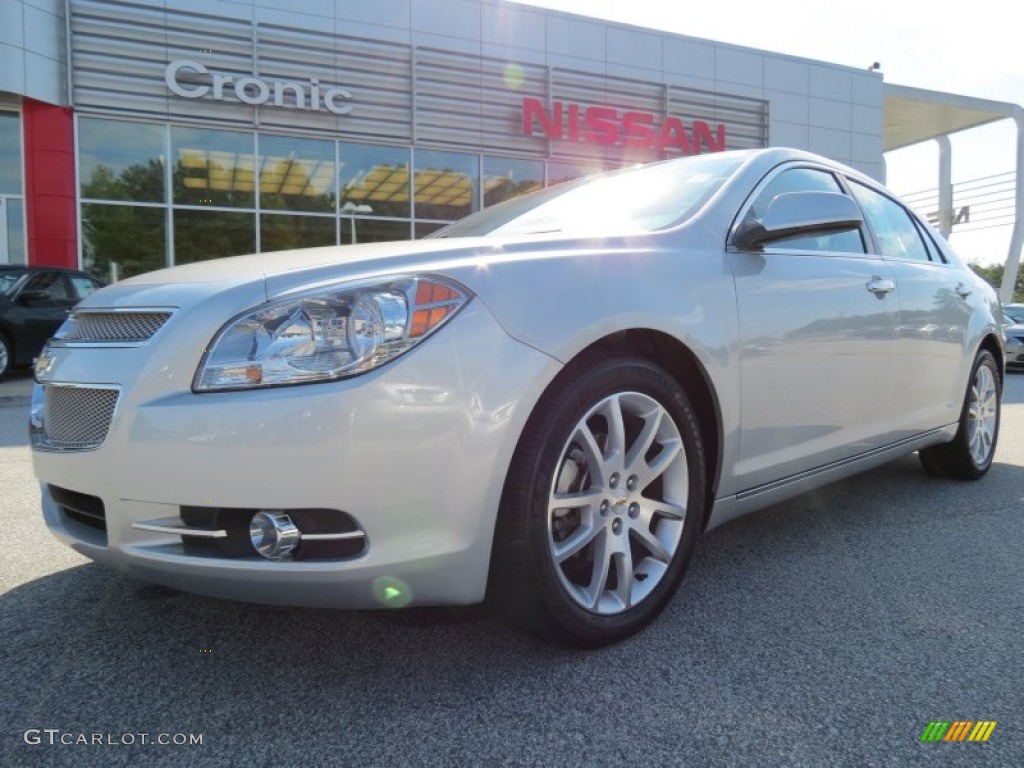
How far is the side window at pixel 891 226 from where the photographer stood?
10.8 ft

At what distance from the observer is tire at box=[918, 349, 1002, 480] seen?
12.8 feet

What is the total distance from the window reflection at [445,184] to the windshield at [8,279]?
7.00m

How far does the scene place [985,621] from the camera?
7.20 feet

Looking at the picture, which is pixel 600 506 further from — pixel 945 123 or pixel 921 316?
pixel 945 123

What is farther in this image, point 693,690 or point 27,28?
point 27,28

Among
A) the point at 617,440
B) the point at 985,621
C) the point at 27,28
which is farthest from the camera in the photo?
the point at 27,28

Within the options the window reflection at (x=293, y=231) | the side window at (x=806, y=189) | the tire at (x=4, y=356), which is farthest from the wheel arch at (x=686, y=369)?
the window reflection at (x=293, y=231)

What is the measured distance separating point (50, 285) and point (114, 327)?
9.06m

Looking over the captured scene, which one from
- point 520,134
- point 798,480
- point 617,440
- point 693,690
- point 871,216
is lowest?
point 693,690

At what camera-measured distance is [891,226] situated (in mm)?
3488

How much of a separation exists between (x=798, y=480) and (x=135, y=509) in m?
2.11

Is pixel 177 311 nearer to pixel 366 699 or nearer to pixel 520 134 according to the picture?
pixel 366 699

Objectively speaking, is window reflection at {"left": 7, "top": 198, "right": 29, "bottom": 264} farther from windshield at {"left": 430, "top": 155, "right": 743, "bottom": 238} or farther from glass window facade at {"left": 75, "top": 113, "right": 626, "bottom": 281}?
windshield at {"left": 430, "top": 155, "right": 743, "bottom": 238}

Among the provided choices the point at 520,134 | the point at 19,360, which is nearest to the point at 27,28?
the point at 19,360
